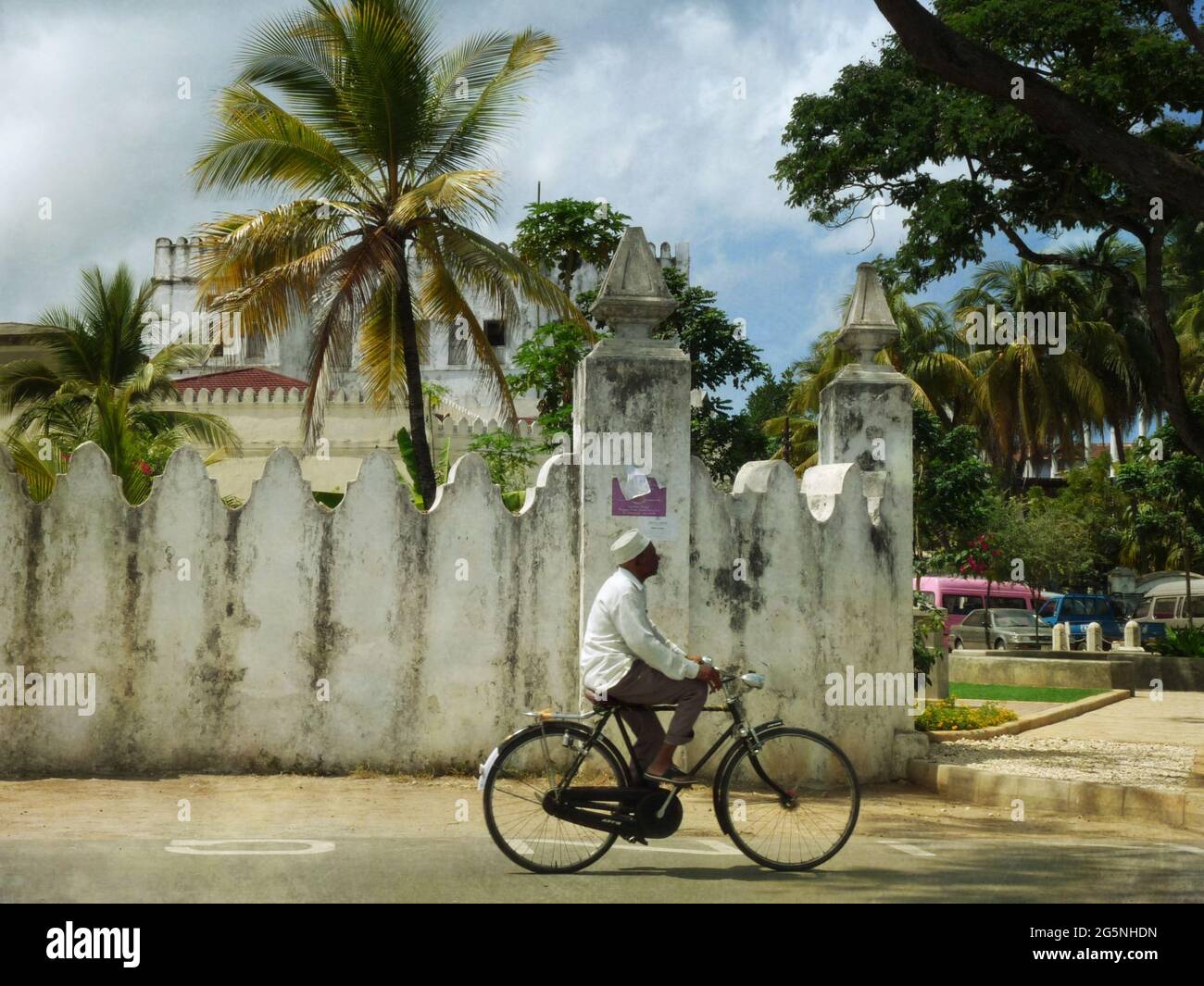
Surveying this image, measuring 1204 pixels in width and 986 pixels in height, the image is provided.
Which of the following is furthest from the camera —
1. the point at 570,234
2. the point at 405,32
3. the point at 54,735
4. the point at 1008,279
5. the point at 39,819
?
the point at 1008,279

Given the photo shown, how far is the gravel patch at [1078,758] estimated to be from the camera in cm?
1107

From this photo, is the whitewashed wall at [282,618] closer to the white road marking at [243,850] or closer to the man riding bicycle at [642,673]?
the white road marking at [243,850]

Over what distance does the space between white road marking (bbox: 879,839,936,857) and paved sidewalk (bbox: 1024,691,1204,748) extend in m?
7.13

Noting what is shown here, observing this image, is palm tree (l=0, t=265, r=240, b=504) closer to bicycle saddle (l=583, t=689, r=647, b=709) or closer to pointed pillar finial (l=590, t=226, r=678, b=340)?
pointed pillar finial (l=590, t=226, r=678, b=340)

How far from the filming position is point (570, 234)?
29594mm

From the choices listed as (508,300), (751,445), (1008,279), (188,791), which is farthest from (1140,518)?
(188,791)

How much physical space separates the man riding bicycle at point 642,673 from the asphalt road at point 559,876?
0.60 m

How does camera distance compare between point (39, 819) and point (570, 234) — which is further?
point (570, 234)

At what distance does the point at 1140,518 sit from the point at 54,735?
28.5 m

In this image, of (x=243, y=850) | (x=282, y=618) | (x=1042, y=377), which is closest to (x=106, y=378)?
(x=282, y=618)

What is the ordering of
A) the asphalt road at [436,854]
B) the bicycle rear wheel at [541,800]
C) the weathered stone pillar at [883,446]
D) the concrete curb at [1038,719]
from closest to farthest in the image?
the asphalt road at [436,854]
the bicycle rear wheel at [541,800]
the weathered stone pillar at [883,446]
the concrete curb at [1038,719]

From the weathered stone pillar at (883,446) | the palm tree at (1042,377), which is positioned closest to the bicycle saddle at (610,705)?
the weathered stone pillar at (883,446)

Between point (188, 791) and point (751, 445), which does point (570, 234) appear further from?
point (188, 791)

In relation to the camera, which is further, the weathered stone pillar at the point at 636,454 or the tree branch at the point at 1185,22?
the tree branch at the point at 1185,22
